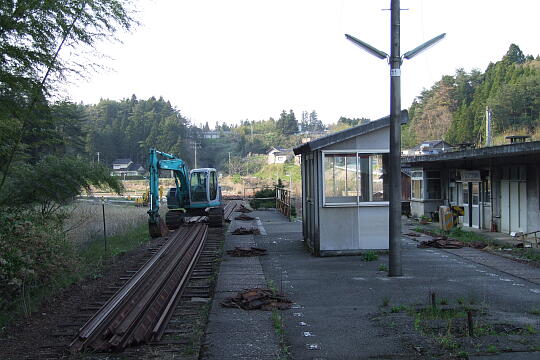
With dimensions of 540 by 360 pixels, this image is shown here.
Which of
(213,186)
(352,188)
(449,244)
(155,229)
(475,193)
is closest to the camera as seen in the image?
(352,188)

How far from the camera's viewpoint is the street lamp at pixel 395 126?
1075cm

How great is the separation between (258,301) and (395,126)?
180 inches

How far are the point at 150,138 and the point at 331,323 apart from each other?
67442mm

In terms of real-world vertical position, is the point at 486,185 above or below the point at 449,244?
above

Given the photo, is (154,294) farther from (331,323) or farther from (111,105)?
(111,105)

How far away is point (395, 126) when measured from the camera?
10.9 m

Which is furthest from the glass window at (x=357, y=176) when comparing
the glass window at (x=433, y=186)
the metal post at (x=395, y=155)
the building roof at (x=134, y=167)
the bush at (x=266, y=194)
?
the building roof at (x=134, y=167)

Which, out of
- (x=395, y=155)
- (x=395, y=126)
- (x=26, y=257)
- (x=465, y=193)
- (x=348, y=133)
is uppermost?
(x=348, y=133)

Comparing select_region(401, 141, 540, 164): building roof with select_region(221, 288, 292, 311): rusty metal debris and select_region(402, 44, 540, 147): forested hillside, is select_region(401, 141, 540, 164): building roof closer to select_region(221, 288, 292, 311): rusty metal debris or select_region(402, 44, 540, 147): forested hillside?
select_region(221, 288, 292, 311): rusty metal debris

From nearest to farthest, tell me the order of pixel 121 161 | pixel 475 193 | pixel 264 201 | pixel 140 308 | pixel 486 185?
1. pixel 140 308
2. pixel 486 185
3. pixel 475 193
4. pixel 264 201
5. pixel 121 161

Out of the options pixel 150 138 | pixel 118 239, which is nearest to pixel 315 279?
pixel 118 239

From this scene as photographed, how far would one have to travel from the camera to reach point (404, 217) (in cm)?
2927

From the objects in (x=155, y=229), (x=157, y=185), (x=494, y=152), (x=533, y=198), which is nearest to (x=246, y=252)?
(x=155, y=229)

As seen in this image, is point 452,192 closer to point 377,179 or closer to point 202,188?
point 202,188
